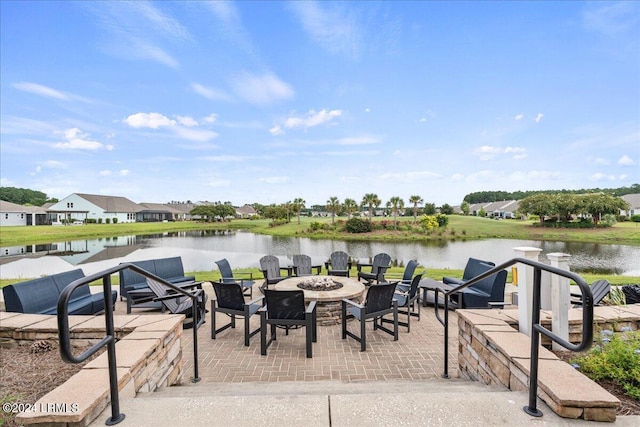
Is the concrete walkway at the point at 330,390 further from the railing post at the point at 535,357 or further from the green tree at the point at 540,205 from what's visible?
the green tree at the point at 540,205

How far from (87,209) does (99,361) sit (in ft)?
213

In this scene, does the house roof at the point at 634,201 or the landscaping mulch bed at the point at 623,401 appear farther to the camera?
the house roof at the point at 634,201

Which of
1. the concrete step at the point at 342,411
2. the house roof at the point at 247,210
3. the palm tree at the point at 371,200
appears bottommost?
the concrete step at the point at 342,411

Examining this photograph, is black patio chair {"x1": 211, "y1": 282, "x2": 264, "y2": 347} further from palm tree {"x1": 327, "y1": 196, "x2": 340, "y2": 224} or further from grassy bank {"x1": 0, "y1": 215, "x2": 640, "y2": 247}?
palm tree {"x1": 327, "y1": 196, "x2": 340, "y2": 224}

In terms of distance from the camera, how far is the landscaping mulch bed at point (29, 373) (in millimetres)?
2097

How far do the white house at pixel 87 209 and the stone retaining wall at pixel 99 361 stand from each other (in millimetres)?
59009

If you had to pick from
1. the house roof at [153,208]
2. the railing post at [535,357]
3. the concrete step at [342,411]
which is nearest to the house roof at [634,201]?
the railing post at [535,357]

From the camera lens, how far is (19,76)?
11.8m

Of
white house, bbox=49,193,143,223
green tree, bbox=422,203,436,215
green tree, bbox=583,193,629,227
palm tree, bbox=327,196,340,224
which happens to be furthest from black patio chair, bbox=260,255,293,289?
white house, bbox=49,193,143,223

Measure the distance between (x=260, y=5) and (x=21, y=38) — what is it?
826cm

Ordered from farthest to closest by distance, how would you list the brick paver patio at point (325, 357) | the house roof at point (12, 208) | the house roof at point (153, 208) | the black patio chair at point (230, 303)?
1. the house roof at point (153, 208)
2. the house roof at point (12, 208)
3. the black patio chair at point (230, 303)
4. the brick paver patio at point (325, 357)

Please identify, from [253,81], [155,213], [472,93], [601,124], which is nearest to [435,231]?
[601,124]

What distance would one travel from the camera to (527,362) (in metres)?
2.03

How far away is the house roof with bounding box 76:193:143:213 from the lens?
5284 centimetres
